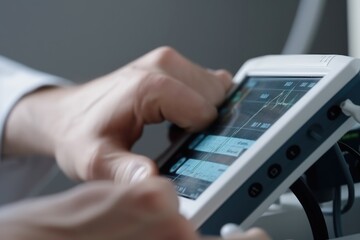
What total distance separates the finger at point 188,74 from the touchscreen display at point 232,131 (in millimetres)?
16

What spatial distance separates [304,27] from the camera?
3.20 feet

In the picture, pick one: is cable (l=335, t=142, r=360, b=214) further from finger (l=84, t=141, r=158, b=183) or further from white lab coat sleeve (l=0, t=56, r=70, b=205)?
white lab coat sleeve (l=0, t=56, r=70, b=205)

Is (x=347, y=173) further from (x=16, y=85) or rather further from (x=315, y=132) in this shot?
(x=16, y=85)

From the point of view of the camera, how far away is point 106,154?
1.43 ft

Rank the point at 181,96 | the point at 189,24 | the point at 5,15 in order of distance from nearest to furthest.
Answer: the point at 181,96
the point at 5,15
the point at 189,24

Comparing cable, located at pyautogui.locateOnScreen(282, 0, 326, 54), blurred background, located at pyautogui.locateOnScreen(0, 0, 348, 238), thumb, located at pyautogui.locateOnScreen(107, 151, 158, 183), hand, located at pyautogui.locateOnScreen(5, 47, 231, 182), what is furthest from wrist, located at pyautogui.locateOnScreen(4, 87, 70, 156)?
cable, located at pyautogui.locateOnScreen(282, 0, 326, 54)

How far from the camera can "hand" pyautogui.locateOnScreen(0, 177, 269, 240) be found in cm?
15

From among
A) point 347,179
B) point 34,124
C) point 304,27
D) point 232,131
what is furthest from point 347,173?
point 304,27

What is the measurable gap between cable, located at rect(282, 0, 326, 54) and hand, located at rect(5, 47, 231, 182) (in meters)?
0.47

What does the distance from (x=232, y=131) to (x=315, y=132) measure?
0.25 feet

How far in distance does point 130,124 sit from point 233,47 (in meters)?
0.59

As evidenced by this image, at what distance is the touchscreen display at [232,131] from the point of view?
382 mm

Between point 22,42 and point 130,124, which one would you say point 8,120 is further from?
point 22,42

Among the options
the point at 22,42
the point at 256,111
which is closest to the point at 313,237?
the point at 256,111
